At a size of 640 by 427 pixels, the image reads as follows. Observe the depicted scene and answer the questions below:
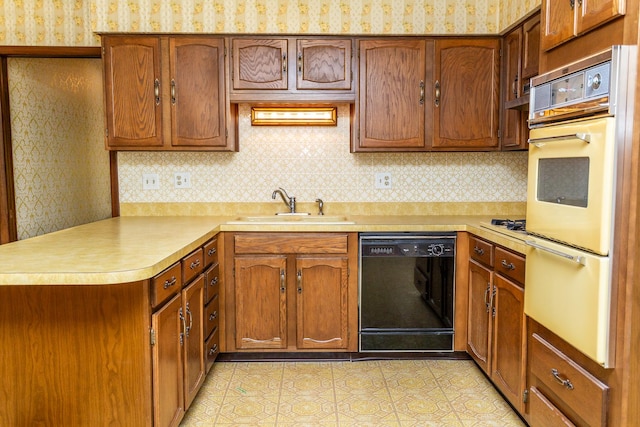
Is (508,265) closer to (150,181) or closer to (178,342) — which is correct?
(178,342)

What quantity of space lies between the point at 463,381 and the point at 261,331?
1.23 meters

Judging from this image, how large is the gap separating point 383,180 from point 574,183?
193 centimetres

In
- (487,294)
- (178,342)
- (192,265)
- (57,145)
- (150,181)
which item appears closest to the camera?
(178,342)

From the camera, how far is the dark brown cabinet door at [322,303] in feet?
9.83

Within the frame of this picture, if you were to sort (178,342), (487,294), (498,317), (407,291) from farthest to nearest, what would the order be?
(407,291) → (487,294) → (498,317) → (178,342)

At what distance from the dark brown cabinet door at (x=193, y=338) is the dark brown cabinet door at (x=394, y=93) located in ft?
4.87

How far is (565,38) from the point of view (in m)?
1.77

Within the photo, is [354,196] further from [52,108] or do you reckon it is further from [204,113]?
[52,108]

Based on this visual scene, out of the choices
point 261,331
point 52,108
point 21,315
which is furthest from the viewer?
point 52,108

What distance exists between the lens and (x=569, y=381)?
1.73m

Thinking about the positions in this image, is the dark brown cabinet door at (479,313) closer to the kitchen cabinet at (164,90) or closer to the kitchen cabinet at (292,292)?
the kitchen cabinet at (292,292)

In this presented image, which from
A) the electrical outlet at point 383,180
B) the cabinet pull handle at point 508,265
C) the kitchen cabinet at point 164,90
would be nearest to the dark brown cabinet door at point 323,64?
the kitchen cabinet at point 164,90

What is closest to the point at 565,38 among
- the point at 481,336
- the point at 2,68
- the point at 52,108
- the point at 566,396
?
the point at 566,396

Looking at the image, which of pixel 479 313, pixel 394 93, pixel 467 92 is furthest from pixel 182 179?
pixel 479 313
